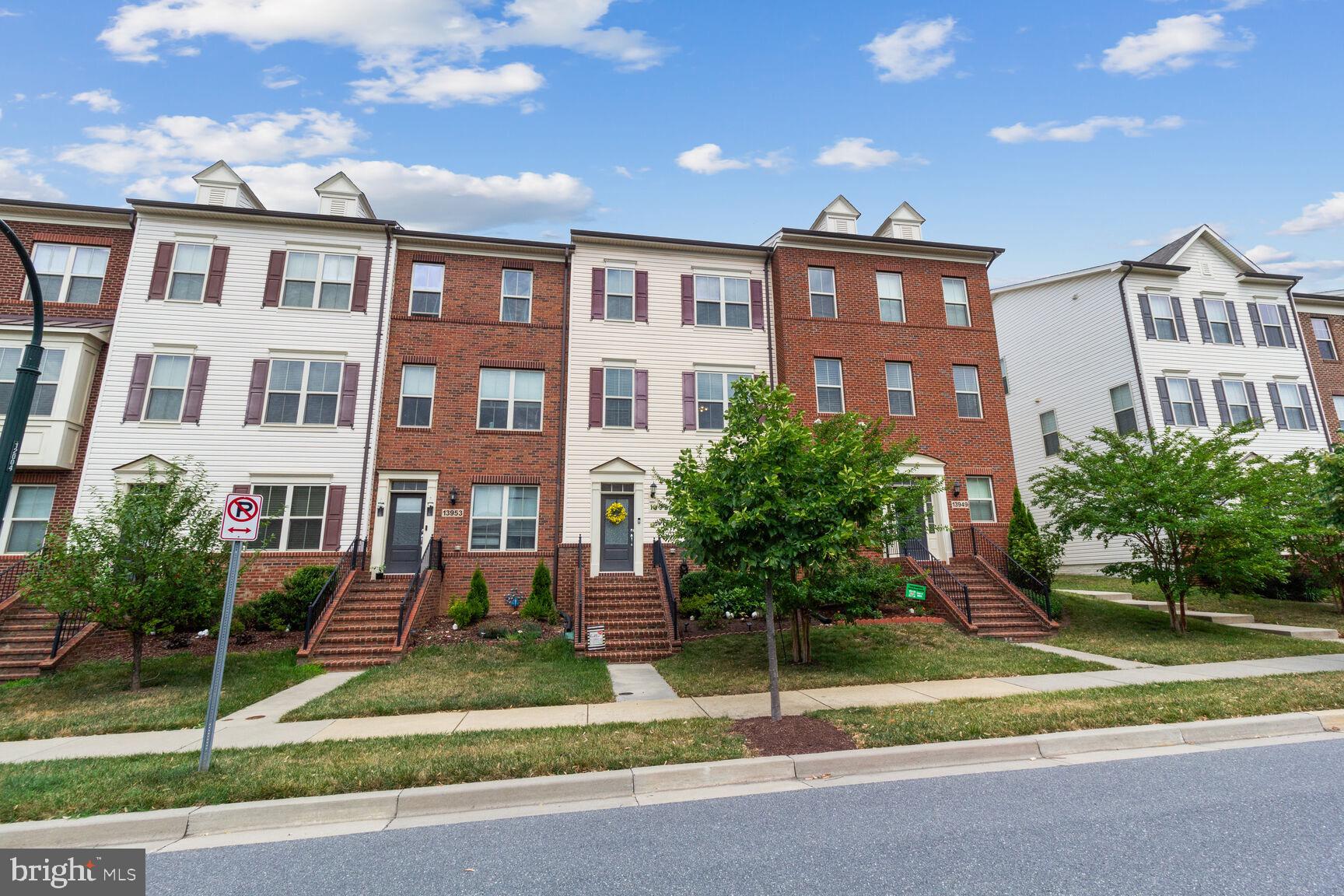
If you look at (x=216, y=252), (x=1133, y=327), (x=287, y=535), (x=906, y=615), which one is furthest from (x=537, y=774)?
(x=1133, y=327)

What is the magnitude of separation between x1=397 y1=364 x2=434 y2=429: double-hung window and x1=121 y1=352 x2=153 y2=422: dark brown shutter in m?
5.93

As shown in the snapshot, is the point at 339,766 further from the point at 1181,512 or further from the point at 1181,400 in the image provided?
the point at 1181,400

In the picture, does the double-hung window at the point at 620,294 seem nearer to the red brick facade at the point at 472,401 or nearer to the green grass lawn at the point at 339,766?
the red brick facade at the point at 472,401

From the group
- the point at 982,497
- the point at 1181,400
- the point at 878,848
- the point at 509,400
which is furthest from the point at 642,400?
the point at 1181,400

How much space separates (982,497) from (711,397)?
8419 mm

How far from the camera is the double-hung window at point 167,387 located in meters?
15.1

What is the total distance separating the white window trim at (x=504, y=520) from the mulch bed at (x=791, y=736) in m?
9.67

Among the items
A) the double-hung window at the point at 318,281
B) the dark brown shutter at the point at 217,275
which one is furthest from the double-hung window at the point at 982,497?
the dark brown shutter at the point at 217,275

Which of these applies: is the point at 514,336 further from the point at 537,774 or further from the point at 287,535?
the point at 537,774

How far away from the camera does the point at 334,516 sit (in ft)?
49.4

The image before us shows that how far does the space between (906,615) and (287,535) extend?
1510 cm

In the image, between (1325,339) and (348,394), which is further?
(1325,339)

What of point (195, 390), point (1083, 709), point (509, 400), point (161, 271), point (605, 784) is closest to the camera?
point (605, 784)

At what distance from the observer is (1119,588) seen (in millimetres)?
18359
